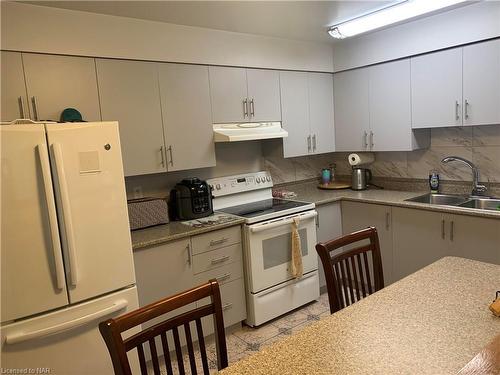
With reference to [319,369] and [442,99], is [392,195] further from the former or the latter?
[319,369]

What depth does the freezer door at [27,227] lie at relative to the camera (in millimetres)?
1711

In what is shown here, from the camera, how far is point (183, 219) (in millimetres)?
2914

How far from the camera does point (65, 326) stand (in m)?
1.87

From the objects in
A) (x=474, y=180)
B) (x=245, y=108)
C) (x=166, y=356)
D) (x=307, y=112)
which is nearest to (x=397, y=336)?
(x=166, y=356)

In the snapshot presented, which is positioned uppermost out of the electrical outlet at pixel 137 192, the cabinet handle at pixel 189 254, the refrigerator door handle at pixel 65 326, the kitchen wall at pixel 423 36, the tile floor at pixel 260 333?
the kitchen wall at pixel 423 36

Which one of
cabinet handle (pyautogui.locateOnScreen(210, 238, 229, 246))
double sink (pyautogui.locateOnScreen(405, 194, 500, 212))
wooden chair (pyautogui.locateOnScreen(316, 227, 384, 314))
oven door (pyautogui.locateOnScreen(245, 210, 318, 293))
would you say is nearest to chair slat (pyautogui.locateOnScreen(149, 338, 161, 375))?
wooden chair (pyautogui.locateOnScreen(316, 227, 384, 314))

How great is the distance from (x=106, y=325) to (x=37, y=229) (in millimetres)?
948

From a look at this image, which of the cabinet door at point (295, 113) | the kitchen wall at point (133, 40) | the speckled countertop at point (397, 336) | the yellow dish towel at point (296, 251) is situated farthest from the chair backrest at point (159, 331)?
the cabinet door at point (295, 113)

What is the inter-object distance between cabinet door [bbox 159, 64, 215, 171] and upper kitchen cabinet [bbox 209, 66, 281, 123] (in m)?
0.09

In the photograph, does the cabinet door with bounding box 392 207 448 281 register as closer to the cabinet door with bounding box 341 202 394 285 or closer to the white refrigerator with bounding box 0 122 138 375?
the cabinet door with bounding box 341 202 394 285

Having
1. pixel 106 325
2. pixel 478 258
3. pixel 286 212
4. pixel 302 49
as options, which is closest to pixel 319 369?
pixel 106 325

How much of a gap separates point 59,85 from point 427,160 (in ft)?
9.99

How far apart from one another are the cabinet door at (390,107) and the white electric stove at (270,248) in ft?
3.22

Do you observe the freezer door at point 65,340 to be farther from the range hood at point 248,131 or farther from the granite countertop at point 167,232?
the range hood at point 248,131
